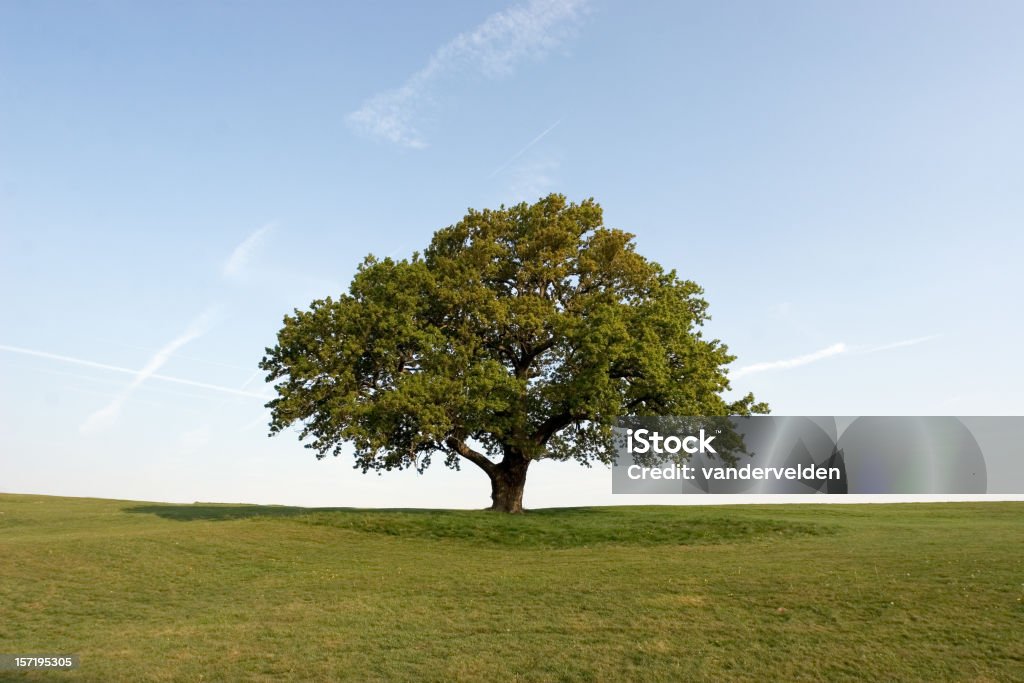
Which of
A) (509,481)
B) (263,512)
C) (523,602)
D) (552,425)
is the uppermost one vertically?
(552,425)

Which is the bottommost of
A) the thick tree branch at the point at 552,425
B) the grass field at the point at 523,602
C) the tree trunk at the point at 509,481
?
the grass field at the point at 523,602

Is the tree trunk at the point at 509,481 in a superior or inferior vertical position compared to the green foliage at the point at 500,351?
inferior

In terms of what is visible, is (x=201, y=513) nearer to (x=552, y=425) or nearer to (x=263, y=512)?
(x=263, y=512)

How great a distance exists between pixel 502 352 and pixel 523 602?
2376 centimetres

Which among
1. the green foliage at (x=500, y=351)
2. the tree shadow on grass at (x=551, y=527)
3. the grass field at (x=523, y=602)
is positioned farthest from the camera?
the green foliage at (x=500, y=351)

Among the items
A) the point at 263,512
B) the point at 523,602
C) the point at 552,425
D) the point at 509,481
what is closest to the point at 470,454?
the point at 509,481

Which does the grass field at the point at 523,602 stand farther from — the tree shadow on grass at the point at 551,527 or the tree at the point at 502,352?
the tree at the point at 502,352

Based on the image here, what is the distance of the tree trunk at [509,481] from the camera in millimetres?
42094

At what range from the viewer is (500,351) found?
43250 mm

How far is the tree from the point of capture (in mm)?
38156

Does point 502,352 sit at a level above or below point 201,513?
above

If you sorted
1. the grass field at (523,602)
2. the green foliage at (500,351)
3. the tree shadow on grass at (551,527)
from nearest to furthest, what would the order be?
the grass field at (523,602) → the tree shadow on grass at (551,527) → the green foliage at (500,351)

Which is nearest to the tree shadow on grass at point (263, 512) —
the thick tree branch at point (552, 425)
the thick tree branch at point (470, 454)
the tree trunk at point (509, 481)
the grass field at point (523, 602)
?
the tree trunk at point (509, 481)

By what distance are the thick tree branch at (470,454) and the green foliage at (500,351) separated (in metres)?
0.08
